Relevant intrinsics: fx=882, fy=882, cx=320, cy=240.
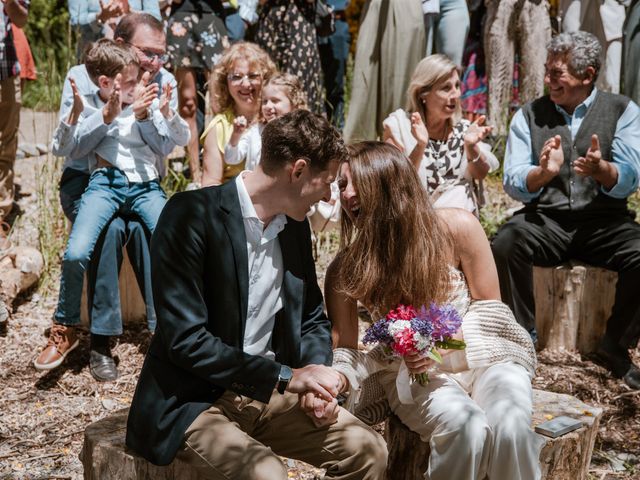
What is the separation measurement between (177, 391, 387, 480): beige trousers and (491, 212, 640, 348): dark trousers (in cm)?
220

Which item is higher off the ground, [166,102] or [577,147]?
[166,102]

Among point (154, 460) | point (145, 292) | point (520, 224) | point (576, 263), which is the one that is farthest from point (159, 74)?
point (154, 460)

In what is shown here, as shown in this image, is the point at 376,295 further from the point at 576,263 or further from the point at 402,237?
the point at 576,263

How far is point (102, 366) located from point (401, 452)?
6.35 ft

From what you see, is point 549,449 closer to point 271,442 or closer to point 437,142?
point 271,442

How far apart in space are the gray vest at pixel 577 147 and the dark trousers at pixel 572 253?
6 centimetres

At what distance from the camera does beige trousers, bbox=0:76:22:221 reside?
607 centimetres

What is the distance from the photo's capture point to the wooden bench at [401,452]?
113 inches

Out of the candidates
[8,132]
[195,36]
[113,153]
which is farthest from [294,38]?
[113,153]

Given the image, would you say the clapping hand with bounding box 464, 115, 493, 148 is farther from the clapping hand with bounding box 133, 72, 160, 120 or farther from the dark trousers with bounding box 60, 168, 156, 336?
the dark trousers with bounding box 60, 168, 156, 336

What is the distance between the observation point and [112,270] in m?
4.66

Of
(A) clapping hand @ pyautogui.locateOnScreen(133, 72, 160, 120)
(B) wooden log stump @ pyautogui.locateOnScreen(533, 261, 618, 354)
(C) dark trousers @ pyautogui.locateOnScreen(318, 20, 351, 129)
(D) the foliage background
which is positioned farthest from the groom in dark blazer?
(D) the foliage background

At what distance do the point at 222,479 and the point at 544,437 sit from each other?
1.19 metres

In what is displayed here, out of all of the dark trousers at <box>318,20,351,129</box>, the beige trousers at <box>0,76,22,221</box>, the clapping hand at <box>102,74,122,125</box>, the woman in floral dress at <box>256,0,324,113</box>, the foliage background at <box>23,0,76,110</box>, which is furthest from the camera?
the foliage background at <box>23,0,76,110</box>
